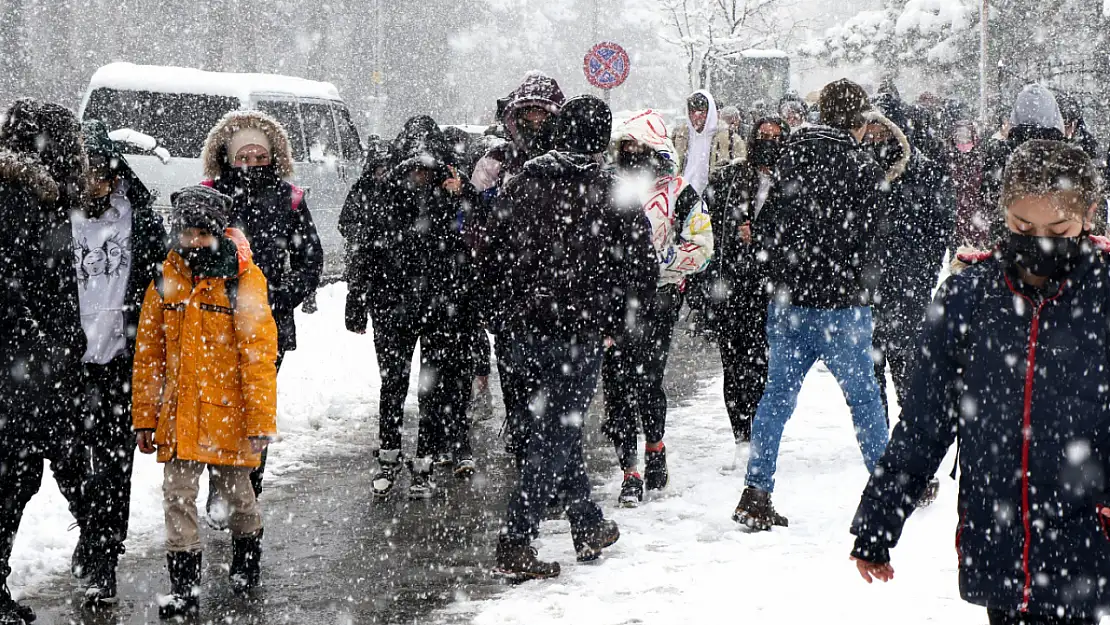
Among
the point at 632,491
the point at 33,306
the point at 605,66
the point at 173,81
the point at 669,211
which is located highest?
the point at 605,66

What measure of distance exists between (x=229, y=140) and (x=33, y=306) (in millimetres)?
1377

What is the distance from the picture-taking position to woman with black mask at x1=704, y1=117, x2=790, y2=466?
6.60 meters

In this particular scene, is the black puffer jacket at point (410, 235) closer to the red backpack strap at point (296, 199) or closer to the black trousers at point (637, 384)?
the red backpack strap at point (296, 199)

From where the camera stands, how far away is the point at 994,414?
3053 millimetres

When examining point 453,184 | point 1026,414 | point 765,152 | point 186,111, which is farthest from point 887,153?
point 186,111

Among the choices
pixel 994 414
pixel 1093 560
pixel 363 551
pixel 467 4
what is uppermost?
pixel 467 4

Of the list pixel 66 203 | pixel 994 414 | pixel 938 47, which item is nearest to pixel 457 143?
pixel 66 203

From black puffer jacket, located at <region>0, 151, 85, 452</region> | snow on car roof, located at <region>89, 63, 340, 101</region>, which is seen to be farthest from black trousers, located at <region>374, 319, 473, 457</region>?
snow on car roof, located at <region>89, 63, 340, 101</region>

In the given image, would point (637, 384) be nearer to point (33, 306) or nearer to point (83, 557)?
point (83, 557)

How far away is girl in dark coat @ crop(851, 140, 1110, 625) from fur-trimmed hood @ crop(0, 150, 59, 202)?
307 centimetres

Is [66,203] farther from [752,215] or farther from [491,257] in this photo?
[752,215]

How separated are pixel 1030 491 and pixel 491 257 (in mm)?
2829

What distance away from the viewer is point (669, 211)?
629 cm

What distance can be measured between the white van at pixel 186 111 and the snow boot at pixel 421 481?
26.1 ft
